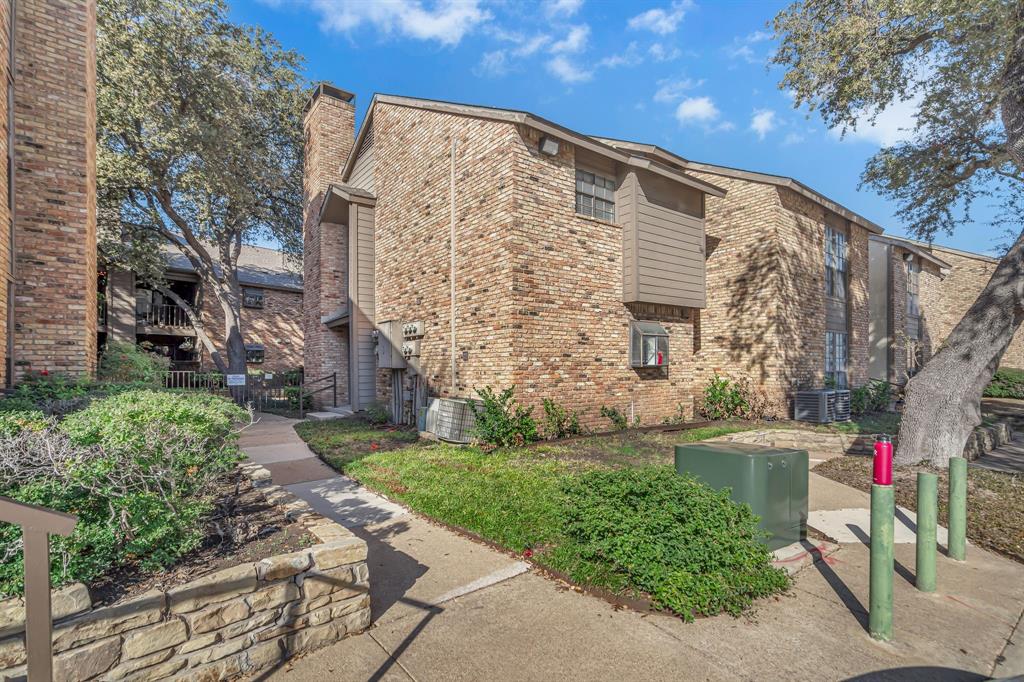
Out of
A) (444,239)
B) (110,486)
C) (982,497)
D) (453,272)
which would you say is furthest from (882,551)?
(444,239)

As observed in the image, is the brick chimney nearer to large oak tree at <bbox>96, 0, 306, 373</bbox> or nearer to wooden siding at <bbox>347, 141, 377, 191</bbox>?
wooden siding at <bbox>347, 141, 377, 191</bbox>

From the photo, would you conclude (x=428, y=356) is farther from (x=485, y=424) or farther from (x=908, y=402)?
(x=908, y=402)

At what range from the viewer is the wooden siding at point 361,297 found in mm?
13258

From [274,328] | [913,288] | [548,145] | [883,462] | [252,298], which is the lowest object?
→ [883,462]

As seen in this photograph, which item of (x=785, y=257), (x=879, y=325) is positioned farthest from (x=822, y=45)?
(x=879, y=325)

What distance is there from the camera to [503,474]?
657 centimetres

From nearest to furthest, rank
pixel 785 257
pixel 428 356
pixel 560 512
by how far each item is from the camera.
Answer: pixel 560 512
pixel 428 356
pixel 785 257

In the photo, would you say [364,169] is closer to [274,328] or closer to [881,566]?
[274,328]

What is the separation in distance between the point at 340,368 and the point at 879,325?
20.3m

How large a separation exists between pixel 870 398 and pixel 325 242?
58.3 ft

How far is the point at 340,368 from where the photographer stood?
15094 mm

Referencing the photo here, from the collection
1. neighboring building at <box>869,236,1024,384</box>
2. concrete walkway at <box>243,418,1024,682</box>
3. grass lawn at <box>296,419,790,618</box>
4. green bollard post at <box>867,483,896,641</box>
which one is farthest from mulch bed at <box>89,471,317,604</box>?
neighboring building at <box>869,236,1024,384</box>

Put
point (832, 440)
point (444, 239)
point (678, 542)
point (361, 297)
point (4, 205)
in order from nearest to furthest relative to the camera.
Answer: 1. point (678, 542)
2. point (4, 205)
3. point (832, 440)
4. point (444, 239)
5. point (361, 297)

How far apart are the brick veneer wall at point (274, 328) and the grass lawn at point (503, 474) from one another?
51.1 ft
